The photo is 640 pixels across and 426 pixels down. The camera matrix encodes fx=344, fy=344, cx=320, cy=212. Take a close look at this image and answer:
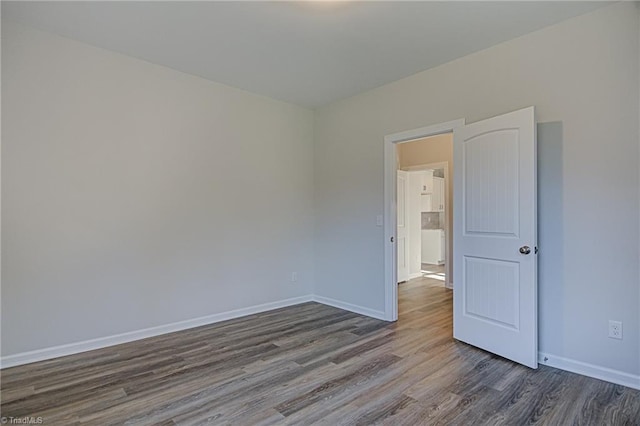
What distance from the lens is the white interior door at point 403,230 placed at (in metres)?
6.01

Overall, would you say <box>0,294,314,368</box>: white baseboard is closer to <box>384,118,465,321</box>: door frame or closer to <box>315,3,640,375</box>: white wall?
<box>384,118,465,321</box>: door frame

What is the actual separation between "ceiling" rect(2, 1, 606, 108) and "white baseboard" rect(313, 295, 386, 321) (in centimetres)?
263

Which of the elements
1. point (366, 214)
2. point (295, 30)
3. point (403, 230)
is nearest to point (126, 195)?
point (295, 30)

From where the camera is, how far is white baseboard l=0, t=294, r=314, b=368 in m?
2.70

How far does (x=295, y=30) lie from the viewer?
2.75 m

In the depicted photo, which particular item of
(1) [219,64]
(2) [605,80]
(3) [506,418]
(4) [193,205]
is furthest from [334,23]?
(3) [506,418]

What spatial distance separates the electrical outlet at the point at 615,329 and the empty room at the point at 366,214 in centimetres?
2

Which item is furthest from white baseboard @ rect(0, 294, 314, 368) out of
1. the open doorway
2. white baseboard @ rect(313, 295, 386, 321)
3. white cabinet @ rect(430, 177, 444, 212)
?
white cabinet @ rect(430, 177, 444, 212)

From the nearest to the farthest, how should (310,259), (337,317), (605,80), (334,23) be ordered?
(605,80) < (334,23) < (337,317) < (310,259)

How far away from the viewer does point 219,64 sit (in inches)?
133


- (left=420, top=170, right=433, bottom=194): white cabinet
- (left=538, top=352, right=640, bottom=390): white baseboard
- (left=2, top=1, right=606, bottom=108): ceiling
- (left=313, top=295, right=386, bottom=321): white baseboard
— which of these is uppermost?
(left=2, top=1, right=606, bottom=108): ceiling

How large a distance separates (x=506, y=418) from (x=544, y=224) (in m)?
1.49

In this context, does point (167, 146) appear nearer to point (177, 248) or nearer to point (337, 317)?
point (177, 248)

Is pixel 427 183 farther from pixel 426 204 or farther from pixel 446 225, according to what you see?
pixel 446 225
